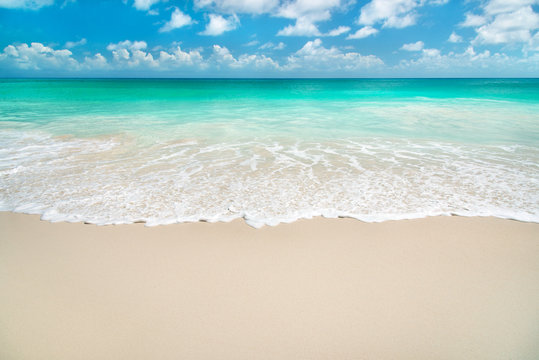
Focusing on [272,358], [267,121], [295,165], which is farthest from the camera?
[267,121]

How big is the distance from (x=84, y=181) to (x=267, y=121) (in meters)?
8.91

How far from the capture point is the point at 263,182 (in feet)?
17.3

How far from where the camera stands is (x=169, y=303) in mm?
2531

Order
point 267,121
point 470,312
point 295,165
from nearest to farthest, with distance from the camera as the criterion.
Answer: point 470,312 → point 295,165 → point 267,121

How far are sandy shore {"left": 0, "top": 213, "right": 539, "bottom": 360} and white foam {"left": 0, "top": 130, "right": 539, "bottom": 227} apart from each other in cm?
41

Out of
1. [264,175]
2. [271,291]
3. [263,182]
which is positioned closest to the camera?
[271,291]

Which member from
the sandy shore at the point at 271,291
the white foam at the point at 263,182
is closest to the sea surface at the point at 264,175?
the white foam at the point at 263,182

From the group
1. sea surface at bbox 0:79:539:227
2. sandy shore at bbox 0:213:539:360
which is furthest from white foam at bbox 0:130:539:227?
sandy shore at bbox 0:213:539:360

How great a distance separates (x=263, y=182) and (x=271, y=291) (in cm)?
278

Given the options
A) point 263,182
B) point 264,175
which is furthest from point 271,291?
point 264,175

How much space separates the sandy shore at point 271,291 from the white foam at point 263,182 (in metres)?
0.41

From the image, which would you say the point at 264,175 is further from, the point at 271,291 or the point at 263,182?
the point at 271,291

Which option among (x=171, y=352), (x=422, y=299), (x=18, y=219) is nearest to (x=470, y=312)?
(x=422, y=299)

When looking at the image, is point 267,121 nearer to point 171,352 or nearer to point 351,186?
point 351,186
